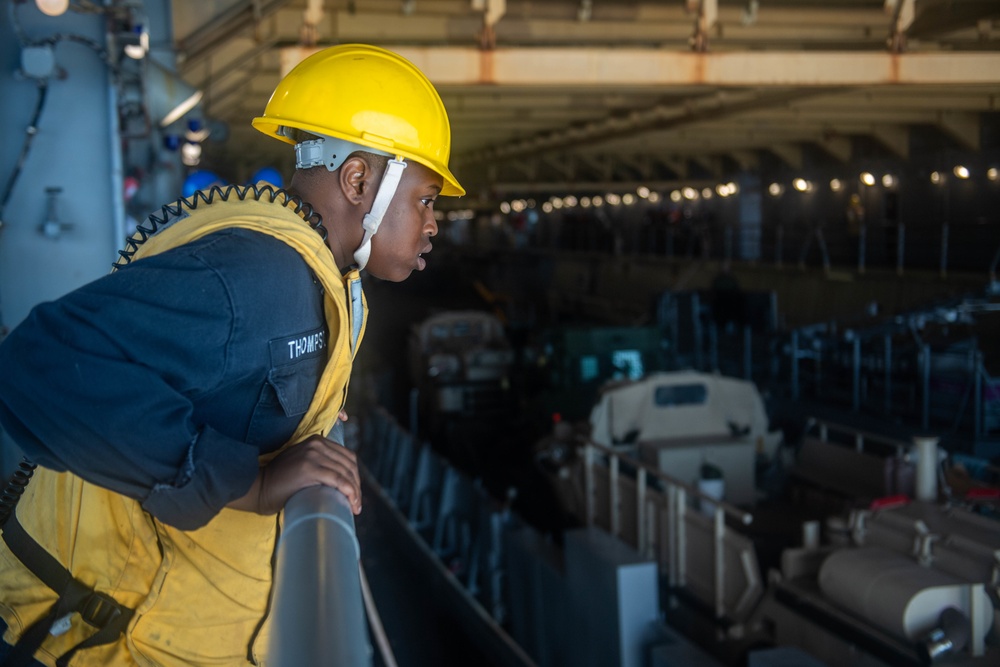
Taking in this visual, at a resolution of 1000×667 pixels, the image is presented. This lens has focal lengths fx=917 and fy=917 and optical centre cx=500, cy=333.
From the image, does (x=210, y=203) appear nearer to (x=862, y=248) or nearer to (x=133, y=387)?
(x=133, y=387)

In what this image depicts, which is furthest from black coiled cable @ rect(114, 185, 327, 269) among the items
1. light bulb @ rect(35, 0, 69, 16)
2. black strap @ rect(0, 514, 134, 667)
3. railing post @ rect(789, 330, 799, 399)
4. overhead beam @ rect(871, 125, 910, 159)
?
overhead beam @ rect(871, 125, 910, 159)

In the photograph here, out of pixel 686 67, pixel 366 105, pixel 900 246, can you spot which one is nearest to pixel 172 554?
pixel 366 105

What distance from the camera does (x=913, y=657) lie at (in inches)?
213

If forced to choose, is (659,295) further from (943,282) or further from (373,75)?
(373,75)

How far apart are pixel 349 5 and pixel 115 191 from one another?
6.31 meters

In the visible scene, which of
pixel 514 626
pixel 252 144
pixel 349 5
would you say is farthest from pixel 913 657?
pixel 252 144

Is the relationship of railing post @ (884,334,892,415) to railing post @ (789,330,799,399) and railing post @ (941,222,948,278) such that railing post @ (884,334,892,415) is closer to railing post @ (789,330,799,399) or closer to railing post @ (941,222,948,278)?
railing post @ (789,330,799,399)

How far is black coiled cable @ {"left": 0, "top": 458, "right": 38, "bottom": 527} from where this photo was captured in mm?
2080

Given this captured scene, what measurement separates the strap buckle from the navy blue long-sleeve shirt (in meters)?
0.36

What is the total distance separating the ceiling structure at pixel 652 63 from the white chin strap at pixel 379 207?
19.0ft

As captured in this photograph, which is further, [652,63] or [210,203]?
[652,63]

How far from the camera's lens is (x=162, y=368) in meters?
1.49

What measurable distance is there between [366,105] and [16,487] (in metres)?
1.19

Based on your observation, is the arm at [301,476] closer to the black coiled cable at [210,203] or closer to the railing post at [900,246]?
the black coiled cable at [210,203]
